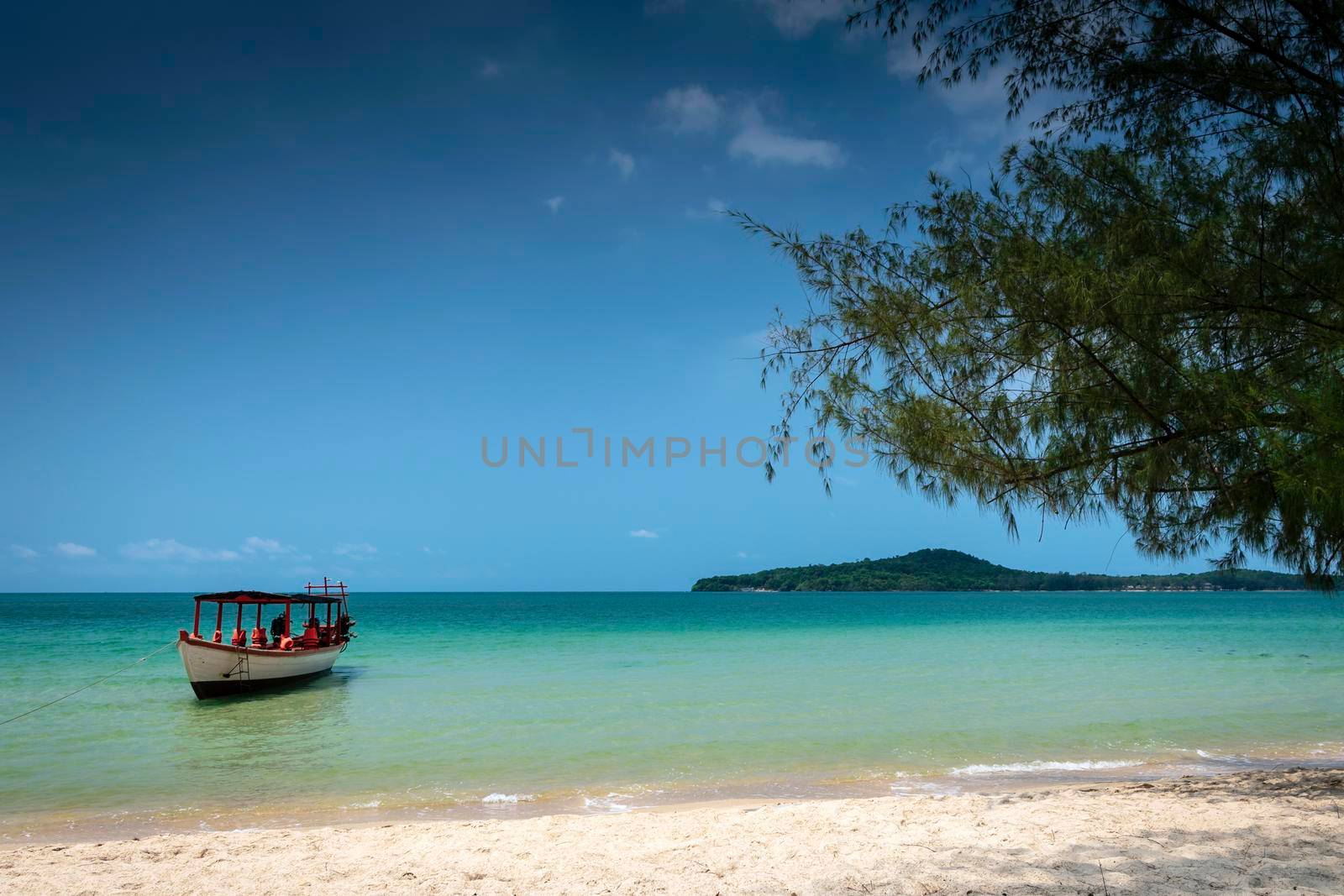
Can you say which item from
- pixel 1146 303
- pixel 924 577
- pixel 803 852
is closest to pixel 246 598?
pixel 803 852

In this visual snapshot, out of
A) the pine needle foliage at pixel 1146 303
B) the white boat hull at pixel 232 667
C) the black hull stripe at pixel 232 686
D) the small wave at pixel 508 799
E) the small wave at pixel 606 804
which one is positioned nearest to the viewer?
the pine needle foliage at pixel 1146 303

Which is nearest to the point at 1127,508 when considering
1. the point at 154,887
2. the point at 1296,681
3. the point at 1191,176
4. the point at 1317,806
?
the point at 1191,176

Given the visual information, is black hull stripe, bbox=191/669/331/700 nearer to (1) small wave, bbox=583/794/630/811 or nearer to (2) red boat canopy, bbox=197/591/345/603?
(2) red boat canopy, bbox=197/591/345/603

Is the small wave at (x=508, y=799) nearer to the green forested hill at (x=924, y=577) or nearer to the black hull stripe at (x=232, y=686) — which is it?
the black hull stripe at (x=232, y=686)

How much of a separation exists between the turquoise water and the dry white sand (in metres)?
1.27

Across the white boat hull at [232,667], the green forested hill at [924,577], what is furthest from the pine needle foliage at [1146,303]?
the green forested hill at [924,577]

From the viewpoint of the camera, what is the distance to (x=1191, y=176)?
14.3ft

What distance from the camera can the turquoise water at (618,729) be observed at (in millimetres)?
7637

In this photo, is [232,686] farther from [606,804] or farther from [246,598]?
[606,804]

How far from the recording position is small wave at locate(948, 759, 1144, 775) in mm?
8195

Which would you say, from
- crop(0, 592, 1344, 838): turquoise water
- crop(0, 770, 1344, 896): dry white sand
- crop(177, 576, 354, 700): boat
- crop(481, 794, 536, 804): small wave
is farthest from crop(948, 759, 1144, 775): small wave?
crop(177, 576, 354, 700): boat

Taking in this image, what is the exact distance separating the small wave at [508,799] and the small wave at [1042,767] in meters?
4.17

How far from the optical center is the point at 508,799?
739 cm

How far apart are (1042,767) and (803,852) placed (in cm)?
454
